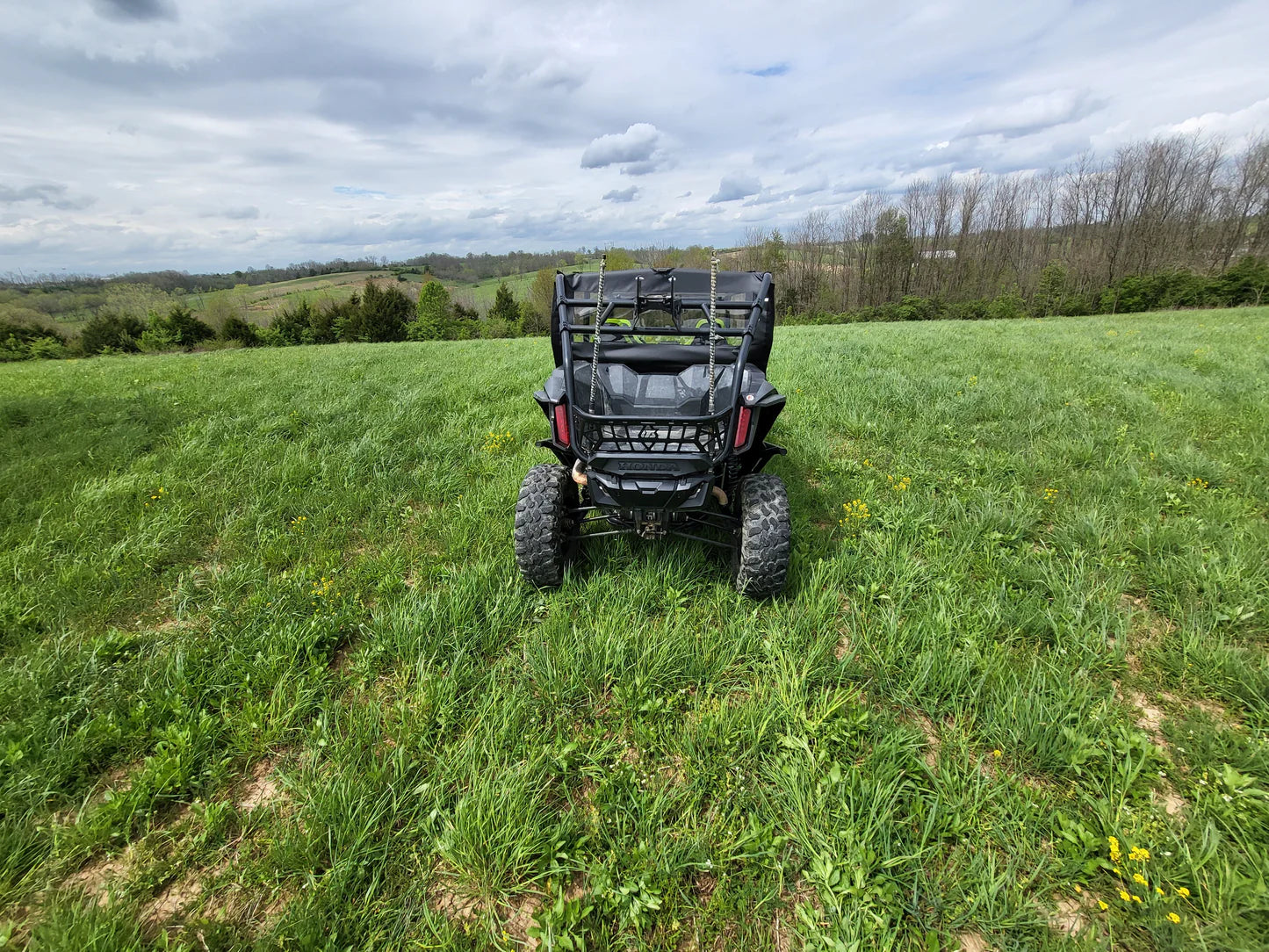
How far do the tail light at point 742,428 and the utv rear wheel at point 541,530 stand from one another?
1.09 metres

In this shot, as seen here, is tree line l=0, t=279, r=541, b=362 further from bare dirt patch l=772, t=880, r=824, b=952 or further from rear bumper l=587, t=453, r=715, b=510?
bare dirt patch l=772, t=880, r=824, b=952

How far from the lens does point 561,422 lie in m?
2.95

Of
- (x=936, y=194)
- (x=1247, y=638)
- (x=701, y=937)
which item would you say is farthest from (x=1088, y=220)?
(x=701, y=937)

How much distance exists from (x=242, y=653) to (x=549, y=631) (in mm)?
1503

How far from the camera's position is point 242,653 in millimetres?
2463

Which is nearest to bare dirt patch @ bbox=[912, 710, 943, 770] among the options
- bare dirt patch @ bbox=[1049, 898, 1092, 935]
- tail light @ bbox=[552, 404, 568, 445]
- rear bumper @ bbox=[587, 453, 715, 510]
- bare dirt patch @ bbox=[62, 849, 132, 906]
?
bare dirt patch @ bbox=[1049, 898, 1092, 935]

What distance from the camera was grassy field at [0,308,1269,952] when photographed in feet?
5.14

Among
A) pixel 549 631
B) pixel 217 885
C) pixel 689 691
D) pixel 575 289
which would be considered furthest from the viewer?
pixel 575 289

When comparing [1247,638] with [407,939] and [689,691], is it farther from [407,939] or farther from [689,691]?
[407,939]

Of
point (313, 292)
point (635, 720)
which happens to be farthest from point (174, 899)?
point (313, 292)

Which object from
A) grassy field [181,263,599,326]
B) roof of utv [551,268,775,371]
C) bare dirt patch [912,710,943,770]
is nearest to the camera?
bare dirt patch [912,710,943,770]

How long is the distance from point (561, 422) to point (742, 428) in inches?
41.4

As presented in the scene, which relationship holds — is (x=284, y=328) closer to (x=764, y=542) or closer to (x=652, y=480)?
(x=652, y=480)

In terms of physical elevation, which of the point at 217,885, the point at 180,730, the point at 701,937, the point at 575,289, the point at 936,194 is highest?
the point at 936,194
